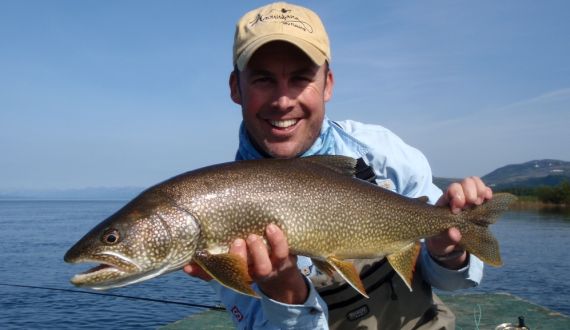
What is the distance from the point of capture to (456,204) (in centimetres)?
416

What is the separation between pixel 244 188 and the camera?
12.5 feet

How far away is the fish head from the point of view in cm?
355

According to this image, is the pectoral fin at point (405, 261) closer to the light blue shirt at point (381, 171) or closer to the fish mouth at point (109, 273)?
the light blue shirt at point (381, 171)

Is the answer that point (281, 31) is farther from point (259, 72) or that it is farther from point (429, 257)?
point (429, 257)

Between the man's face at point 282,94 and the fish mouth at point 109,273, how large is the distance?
5.56 ft

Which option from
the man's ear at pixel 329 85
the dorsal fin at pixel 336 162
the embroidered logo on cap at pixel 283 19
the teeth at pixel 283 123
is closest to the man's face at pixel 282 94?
the teeth at pixel 283 123

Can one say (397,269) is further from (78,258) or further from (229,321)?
(229,321)

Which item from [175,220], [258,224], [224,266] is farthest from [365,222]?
[175,220]

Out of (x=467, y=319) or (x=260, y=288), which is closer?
(x=260, y=288)

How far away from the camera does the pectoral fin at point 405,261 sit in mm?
4230

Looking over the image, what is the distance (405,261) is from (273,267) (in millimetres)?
1185

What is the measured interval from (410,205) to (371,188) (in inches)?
15.5

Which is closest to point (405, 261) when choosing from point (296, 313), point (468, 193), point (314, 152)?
point (468, 193)

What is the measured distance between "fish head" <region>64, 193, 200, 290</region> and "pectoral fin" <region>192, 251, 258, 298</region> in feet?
0.78
